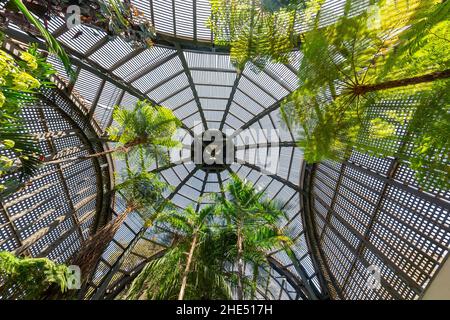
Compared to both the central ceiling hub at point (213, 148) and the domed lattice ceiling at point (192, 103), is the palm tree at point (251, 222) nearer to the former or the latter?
the domed lattice ceiling at point (192, 103)

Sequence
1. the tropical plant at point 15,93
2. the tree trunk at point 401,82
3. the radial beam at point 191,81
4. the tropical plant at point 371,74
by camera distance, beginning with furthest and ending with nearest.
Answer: the radial beam at point 191,81, the tropical plant at point 371,74, the tree trunk at point 401,82, the tropical plant at point 15,93

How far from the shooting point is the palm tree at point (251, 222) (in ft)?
18.1

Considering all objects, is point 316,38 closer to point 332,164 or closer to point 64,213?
point 332,164

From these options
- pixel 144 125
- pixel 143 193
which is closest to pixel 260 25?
pixel 144 125

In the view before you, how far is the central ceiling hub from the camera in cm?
1465

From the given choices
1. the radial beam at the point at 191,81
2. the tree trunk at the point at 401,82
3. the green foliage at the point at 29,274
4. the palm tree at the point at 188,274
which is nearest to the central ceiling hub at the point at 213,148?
the radial beam at the point at 191,81

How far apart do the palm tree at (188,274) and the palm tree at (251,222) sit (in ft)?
1.83

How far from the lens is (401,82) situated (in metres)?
3.05

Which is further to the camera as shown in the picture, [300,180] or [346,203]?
[300,180]

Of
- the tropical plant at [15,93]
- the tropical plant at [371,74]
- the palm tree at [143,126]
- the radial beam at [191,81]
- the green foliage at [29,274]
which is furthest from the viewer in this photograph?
the radial beam at [191,81]

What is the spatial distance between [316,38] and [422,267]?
659 cm
